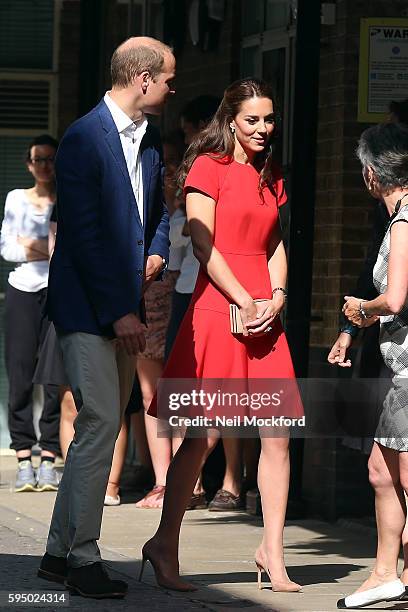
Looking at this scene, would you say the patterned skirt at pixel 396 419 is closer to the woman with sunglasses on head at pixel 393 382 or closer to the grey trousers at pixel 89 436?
the woman with sunglasses on head at pixel 393 382

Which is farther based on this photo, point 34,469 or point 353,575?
point 34,469

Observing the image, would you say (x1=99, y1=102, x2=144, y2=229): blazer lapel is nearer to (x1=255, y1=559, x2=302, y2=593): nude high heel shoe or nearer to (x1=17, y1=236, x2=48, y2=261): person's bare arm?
(x1=255, y1=559, x2=302, y2=593): nude high heel shoe

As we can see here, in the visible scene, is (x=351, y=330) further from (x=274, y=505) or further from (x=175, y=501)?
(x=175, y=501)

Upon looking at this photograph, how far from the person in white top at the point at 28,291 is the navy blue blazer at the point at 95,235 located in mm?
4075

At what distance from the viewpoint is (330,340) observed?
30.0ft

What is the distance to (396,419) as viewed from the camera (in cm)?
627

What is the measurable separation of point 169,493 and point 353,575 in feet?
3.45

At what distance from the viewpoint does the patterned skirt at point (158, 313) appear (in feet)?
31.5

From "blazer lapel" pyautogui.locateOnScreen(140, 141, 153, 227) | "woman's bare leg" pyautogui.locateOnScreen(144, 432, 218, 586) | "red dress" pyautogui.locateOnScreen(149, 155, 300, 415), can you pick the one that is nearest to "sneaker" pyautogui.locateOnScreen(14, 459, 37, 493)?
"red dress" pyautogui.locateOnScreen(149, 155, 300, 415)

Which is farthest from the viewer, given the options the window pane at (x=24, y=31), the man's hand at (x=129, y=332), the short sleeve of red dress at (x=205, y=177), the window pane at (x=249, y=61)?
the window pane at (x=24, y=31)

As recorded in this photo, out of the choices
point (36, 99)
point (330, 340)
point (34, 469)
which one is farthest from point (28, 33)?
point (330, 340)

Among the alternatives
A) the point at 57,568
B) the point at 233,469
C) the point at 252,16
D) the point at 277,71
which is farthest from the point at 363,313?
the point at 252,16

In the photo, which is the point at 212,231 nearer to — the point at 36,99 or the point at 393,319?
the point at 393,319

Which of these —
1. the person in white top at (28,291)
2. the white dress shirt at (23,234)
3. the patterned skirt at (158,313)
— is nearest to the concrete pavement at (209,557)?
the person in white top at (28,291)
